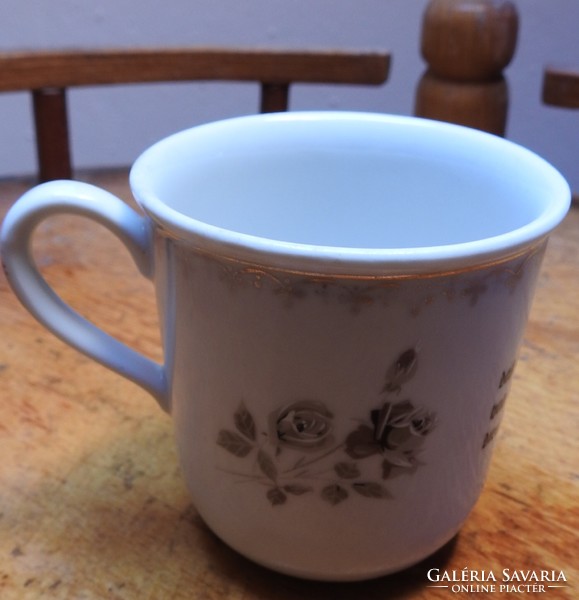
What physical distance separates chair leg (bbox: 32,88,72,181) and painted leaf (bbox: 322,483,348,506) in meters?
0.41

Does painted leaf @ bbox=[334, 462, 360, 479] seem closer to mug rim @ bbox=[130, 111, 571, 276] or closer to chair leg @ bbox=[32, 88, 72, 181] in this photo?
mug rim @ bbox=[130, 111, 571, 276]

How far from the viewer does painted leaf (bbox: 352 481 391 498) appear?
0.26 metres

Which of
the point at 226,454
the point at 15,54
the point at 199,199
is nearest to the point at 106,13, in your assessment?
the point at 15,54

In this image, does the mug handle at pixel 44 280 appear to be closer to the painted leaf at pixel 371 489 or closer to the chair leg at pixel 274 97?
the painted leaf at pixel 371 489

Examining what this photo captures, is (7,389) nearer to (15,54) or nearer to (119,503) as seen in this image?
(119,503)

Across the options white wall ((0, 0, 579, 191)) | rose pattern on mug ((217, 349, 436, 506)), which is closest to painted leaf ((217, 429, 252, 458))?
rose pattern on mug ((217, 349, 436, 506))

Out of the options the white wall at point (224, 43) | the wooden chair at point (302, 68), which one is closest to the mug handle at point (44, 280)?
the wooden chair at point (302, 68)

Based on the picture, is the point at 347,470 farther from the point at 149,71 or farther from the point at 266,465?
the point at 149,71

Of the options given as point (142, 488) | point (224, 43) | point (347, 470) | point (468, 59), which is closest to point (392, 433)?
point (347, 470)

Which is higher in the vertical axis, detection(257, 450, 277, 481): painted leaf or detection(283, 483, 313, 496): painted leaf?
detection(257, 450, 277, 481): painted leaf

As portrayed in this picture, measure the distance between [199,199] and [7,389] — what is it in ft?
0.48

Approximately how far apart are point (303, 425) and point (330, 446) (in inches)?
0.5

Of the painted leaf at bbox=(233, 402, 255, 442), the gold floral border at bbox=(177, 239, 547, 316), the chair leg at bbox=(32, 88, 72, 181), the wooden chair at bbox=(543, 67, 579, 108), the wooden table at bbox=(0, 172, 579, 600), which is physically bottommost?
the wooden table at bbox=(0, 172, 579, 600)

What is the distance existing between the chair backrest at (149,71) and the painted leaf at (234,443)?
1.26 ft
